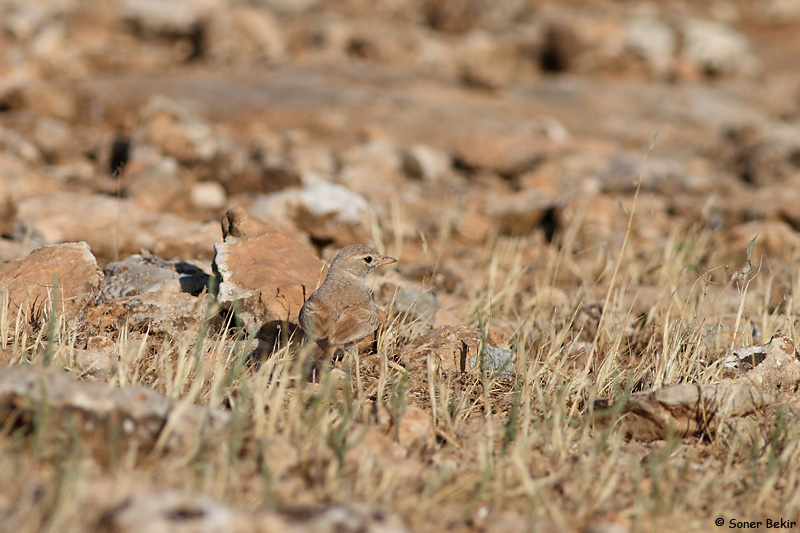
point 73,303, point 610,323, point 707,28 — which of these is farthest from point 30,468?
point 707,28

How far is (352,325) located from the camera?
13.0 feet

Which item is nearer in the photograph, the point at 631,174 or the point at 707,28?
the point at 631,174

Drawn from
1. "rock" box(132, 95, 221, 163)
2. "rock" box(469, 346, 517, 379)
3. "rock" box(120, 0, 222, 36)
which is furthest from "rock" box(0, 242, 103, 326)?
"rock" box(120, 0, 222, 36)

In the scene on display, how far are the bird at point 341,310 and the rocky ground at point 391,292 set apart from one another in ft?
0.66

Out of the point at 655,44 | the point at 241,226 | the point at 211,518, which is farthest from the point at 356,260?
the point at 655,44

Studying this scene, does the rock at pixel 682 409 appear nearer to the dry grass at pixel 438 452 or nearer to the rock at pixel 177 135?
the dry grass at pixel 438 452

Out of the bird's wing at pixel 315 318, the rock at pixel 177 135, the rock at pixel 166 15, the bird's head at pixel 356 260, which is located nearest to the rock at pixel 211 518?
the bird's wing at pixel 315 318

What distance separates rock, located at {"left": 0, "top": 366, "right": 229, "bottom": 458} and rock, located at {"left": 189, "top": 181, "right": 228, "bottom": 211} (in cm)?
506

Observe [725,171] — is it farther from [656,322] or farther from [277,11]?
[277,11]

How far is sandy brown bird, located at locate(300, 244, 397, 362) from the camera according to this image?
390 cm

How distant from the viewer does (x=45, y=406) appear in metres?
2.63

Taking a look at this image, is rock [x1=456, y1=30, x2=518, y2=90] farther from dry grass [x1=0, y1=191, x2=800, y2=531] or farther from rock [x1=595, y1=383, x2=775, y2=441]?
rock [x1=595, y1=383, x2=775, y2=441]

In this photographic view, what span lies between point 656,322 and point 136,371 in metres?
3.17

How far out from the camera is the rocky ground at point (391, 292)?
279 cm
